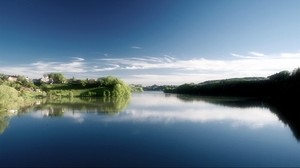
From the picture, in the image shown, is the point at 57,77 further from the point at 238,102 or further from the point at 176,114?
the point at 176,114

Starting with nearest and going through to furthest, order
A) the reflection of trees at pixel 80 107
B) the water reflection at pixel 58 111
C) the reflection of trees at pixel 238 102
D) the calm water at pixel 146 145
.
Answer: the calm water at pixel 146 145
the water reflection at pixel 58 111
the reflection of trees at pixel 80 107
the reflection of trees at pixel 238 102

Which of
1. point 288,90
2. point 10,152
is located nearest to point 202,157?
point 10,152

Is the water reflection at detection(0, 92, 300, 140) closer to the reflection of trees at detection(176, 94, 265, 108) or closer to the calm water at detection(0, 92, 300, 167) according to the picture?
the calm water at detection(0, 92, 300, 167)

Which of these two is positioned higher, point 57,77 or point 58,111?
point 57,77

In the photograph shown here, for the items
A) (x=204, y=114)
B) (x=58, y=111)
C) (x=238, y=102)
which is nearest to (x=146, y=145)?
(x=204, y=114)

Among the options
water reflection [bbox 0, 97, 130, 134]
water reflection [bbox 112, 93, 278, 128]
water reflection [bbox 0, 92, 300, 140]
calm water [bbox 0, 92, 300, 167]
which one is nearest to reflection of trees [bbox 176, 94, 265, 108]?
water reflection [bbox 112, 93, 278, 128]

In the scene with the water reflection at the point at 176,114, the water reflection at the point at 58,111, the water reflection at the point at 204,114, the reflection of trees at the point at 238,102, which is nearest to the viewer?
the water reflection at the point at 176,114

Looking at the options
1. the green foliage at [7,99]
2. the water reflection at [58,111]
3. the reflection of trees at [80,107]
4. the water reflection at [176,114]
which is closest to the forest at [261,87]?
the water reflection at [176,114]

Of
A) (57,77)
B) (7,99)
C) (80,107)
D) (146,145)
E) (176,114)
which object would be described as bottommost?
(146,145)

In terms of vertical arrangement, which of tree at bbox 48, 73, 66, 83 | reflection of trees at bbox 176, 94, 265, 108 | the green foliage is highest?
tree at bbox 48, 73, 66, 83

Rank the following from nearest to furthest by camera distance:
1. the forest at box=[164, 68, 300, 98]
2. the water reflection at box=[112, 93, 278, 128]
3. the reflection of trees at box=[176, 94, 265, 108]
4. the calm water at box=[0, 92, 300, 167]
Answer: the calm water at box=[0, 92, 300, 167]
the water reflection at box=[112, 93, 278, 128]
the reflection of trees at box=[176, 94, 265, 108]
the forest at box=[164, 68, 300, 98]

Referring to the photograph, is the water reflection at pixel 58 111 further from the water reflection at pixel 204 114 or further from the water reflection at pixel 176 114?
the water reflection at pixel 204 114

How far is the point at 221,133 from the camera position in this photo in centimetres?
3272

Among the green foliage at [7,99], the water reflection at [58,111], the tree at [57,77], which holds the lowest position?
the water reflection at [58,111]
